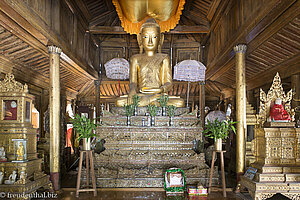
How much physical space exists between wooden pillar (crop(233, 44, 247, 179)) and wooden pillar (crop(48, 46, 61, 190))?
10.7ft

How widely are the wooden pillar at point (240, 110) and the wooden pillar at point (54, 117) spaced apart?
3.26 metres

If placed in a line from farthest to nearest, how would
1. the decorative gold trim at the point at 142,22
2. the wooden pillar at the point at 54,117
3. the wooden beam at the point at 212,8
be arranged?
the decorative gold trim at the point at 142,22, the wooden beam at the point at 212,8, the wooden pillar at the point at 54,117

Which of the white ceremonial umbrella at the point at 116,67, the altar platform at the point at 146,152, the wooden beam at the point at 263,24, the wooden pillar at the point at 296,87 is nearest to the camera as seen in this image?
the wooden beam at the point at 263,24

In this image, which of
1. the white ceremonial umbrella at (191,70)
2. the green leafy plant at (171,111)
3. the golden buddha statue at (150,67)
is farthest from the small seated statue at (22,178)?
the white ceremonial umbrella at (191,70)

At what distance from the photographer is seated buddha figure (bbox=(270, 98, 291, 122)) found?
3992mm

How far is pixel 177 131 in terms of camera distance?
5.31 m

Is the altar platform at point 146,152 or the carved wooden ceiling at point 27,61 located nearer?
the altar platform at point 146,152

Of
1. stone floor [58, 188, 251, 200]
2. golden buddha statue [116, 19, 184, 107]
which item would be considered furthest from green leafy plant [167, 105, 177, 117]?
stone floor [58, 188, 251, 200]

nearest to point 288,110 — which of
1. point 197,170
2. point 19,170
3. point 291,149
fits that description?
point 291,149

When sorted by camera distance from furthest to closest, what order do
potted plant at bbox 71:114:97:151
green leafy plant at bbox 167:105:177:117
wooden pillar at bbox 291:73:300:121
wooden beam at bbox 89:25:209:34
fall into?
1. wooden beam at bbox 89:25:209:34
2. green leafy plant at bbox 167:105:177:117
3. wooden pillar at bbox 291:73:300:121
4. potted plant at bbox 71:114:97:151

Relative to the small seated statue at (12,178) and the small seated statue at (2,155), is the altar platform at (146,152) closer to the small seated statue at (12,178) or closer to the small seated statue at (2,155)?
the small seated statue at (12,178)

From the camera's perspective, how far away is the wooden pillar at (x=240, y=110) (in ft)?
15.9

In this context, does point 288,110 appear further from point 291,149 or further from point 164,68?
point 164,68

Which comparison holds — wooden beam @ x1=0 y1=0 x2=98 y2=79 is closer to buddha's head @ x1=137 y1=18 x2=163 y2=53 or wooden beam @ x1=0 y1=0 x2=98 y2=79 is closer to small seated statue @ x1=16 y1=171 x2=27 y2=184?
buddha's head @ x1=137 y1=18 x2=163 y2=53
